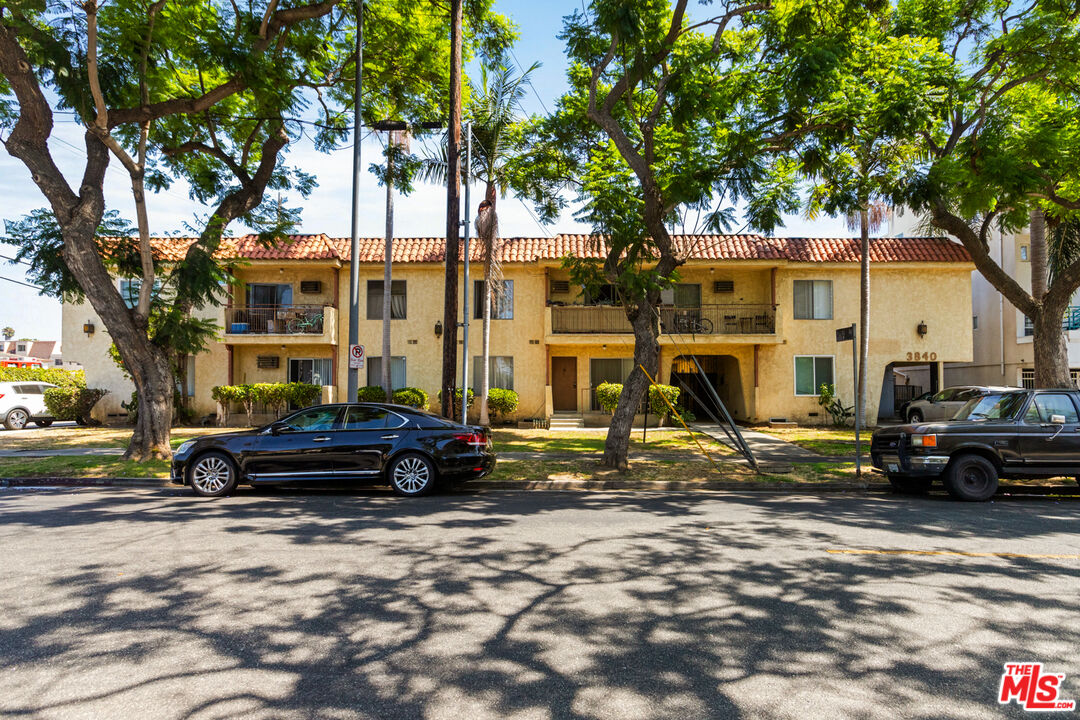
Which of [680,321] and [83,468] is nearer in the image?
[83,468]

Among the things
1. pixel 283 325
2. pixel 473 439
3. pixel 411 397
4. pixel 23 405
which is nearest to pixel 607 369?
pixel 411 397

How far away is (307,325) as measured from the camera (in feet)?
73.9

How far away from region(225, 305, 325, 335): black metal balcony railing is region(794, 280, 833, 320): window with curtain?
1689 centimetres

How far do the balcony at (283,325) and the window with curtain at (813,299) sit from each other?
16636mm

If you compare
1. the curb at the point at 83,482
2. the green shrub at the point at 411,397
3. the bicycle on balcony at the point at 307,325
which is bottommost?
the curb at the point at 83,482

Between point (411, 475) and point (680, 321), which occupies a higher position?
point (680, 321)

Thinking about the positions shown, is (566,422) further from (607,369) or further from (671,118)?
(671,118)

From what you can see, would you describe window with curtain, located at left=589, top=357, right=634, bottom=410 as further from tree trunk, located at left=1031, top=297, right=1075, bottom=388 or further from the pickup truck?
the pickup truck

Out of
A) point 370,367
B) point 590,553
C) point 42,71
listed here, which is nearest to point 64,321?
point 370,367

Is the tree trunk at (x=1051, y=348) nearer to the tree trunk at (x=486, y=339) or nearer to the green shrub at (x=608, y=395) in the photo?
the green shrub at (x=608, y=395)

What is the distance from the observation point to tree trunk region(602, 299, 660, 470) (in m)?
12.7

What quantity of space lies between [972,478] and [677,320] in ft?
44.4

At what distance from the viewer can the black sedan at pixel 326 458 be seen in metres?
10.1

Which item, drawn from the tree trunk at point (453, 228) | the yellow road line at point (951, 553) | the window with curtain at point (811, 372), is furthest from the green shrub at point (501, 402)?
the yellow road line at point (951, 553)
